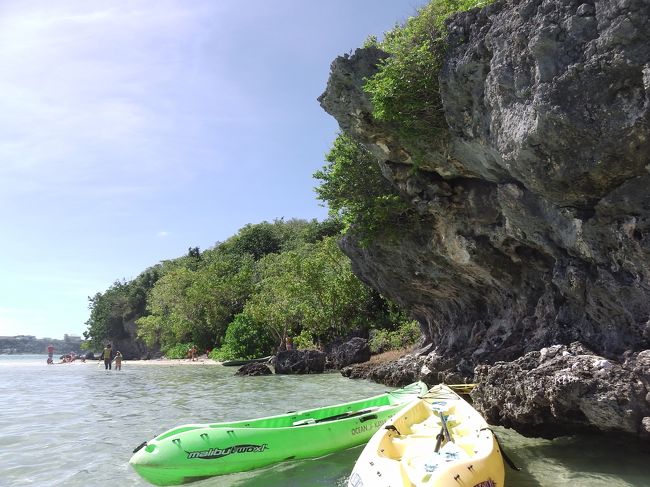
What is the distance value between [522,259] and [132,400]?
503 inches

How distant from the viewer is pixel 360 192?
1681cm

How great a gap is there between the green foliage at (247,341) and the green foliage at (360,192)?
2021cm

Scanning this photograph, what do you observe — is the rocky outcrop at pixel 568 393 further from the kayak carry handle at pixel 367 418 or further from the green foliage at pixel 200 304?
the green foliage at pixel 200 304

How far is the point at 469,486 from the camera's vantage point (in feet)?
16.3

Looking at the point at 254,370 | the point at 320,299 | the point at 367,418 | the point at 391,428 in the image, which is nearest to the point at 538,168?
the point at 391,428

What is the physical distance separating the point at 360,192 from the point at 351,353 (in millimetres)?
11213

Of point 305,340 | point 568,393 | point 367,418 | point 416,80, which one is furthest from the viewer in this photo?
point 305,340

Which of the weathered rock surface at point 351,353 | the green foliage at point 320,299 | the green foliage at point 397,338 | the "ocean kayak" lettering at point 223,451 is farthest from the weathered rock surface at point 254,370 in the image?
the "ocean kayak" lettering at point 223,451

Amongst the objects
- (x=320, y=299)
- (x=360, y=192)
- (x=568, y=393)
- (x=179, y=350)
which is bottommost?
(x=568, y=393)

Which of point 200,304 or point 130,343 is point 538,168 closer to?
point 200,304

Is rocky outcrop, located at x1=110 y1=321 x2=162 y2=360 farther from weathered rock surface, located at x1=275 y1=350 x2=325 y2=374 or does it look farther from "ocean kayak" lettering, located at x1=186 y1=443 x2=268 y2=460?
"ocean kayak" lettering, located at x1=186 y1=443 x2=268 y2=460

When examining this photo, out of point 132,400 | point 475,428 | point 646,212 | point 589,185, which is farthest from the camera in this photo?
point 132,400

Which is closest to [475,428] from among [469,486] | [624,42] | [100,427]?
[469,486]

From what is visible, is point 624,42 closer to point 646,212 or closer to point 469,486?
point 646,212
